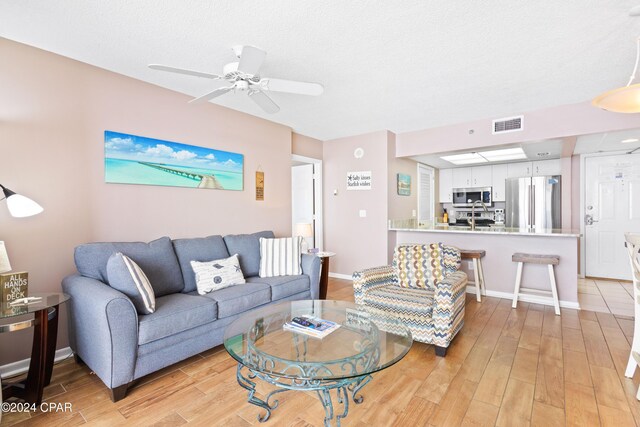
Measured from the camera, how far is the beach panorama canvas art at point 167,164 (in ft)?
9.20

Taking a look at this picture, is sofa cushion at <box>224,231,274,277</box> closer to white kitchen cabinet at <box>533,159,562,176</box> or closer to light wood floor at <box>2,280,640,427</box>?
light wood floor at <box>2,280,640,427</box>

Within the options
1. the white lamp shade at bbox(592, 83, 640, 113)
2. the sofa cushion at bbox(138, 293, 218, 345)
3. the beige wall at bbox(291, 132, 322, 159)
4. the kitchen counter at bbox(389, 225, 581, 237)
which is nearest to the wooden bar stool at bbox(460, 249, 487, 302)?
the kitchen counter at bbox(389, 225, 581, 237)

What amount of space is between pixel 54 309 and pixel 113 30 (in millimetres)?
1918

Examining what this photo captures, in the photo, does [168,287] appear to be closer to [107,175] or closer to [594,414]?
[107,175]

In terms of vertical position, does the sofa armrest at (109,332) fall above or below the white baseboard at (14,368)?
above

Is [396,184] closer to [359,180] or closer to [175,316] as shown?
[359,180]

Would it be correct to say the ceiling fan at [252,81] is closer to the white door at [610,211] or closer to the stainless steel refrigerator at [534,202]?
the stainless steel refrigerator at [534,202]

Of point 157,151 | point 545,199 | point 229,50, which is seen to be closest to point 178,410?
point 157,151

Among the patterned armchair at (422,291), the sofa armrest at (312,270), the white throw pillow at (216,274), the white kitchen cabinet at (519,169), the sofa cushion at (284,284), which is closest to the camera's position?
the patterned armchair at (422,291)

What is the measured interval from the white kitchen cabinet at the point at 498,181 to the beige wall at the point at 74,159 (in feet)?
17.2

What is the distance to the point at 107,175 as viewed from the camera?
2752 millimetres

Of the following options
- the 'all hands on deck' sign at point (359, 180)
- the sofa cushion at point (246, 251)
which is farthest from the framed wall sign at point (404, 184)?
the sofa cushion at point (246, 251)

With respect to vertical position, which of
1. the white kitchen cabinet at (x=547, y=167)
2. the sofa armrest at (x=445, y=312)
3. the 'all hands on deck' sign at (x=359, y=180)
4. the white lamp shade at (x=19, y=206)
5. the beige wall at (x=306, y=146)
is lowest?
the sofa armrest at (x=445, y=312)

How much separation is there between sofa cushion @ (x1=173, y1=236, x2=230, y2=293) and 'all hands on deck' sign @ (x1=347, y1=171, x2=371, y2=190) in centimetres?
249
